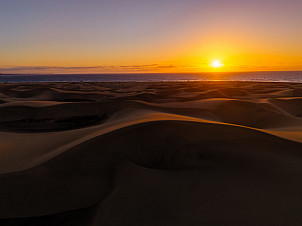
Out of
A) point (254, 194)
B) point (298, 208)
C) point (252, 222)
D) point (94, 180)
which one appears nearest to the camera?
point (252, 222)

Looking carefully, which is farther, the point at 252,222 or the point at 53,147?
the point at 53,147

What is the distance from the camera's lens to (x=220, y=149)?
12.9 ft

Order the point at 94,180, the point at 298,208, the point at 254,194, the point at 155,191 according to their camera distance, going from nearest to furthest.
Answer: the point at 298,208 < the point at 254,194 < the point at 155,191 < the point at 94,180

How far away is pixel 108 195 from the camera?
2916 millimetres

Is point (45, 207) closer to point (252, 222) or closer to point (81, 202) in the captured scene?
point (81, 202)

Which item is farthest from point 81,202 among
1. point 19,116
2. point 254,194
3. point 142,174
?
point 19,116

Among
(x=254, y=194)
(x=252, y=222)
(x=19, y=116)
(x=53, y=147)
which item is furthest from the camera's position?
(x=19, y=116)

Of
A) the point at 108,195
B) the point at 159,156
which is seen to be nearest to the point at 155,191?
the point at 108,195

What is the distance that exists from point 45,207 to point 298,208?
3.26 meters

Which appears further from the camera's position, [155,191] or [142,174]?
[142,174]

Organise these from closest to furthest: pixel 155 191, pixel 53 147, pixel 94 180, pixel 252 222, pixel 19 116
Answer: pixel 252 222 → pixel 155 191 → pixel 94 180 → pixel 53 147 → pixel 19 116

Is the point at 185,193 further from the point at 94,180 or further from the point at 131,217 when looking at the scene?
the point at 94,180

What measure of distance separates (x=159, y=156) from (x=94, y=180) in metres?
1.33

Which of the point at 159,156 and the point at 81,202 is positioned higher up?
the point at 159,156
